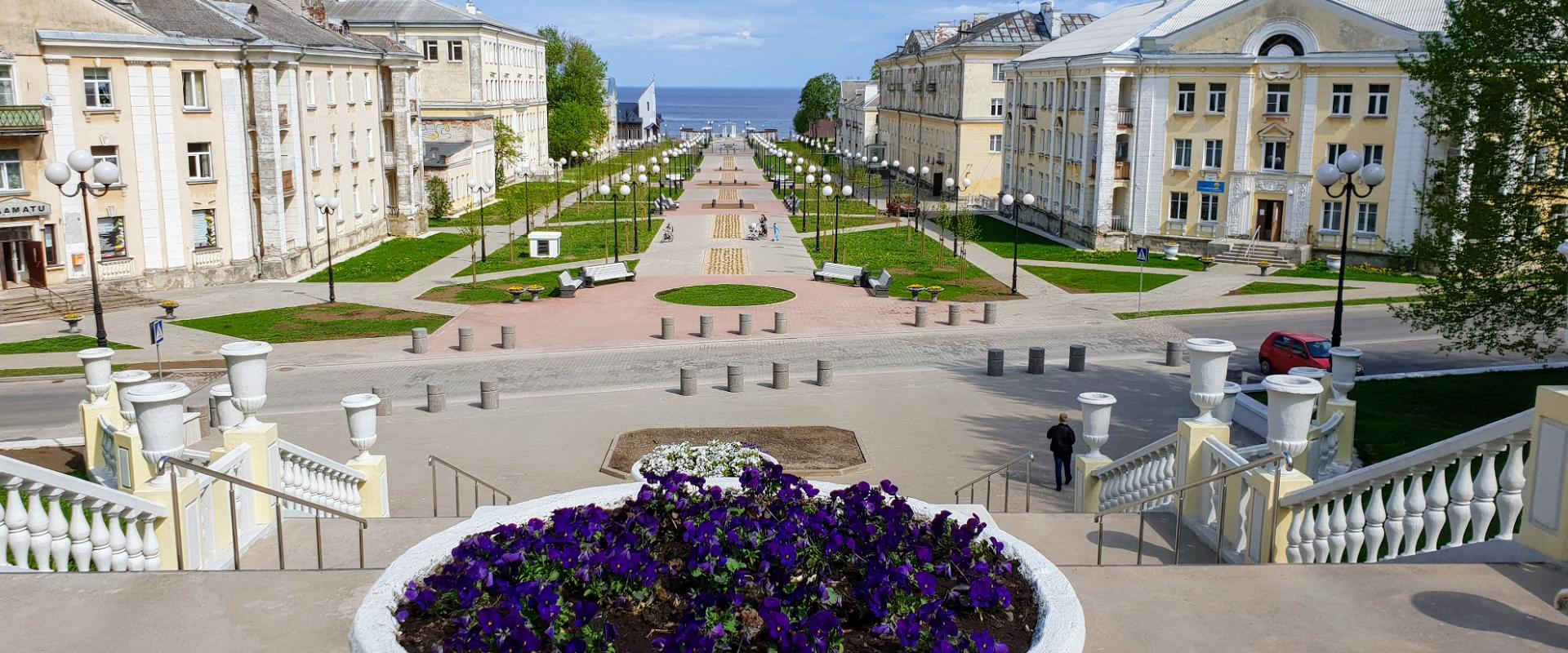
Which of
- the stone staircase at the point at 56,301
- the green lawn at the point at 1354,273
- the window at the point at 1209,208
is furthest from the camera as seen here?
the window at the point at 1209,208

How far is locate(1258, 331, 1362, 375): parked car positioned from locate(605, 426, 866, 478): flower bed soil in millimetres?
11643

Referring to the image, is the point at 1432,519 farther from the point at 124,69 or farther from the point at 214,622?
the point at 124,69

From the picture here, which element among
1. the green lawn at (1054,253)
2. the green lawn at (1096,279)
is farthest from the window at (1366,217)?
the green lawn at (1096,279)

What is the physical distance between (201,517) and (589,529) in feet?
14.4

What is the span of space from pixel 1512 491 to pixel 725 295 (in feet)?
100

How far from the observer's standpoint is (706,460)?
16.1 m

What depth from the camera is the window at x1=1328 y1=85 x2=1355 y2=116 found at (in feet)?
146

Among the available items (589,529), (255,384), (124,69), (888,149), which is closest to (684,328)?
(124,69)

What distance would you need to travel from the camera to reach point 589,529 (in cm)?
816

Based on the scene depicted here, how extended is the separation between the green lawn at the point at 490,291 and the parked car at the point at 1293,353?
21363 mm

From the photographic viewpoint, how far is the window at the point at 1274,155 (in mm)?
46250

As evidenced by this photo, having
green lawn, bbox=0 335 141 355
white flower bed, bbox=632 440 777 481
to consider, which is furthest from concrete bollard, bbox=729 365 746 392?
green lawn, bbox=0 335 141 355

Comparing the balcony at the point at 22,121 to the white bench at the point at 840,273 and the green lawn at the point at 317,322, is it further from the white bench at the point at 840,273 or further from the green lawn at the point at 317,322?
the white bench at the point at 840,273

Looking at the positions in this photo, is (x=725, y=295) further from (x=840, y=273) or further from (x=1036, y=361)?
(x=1036, y=361)
